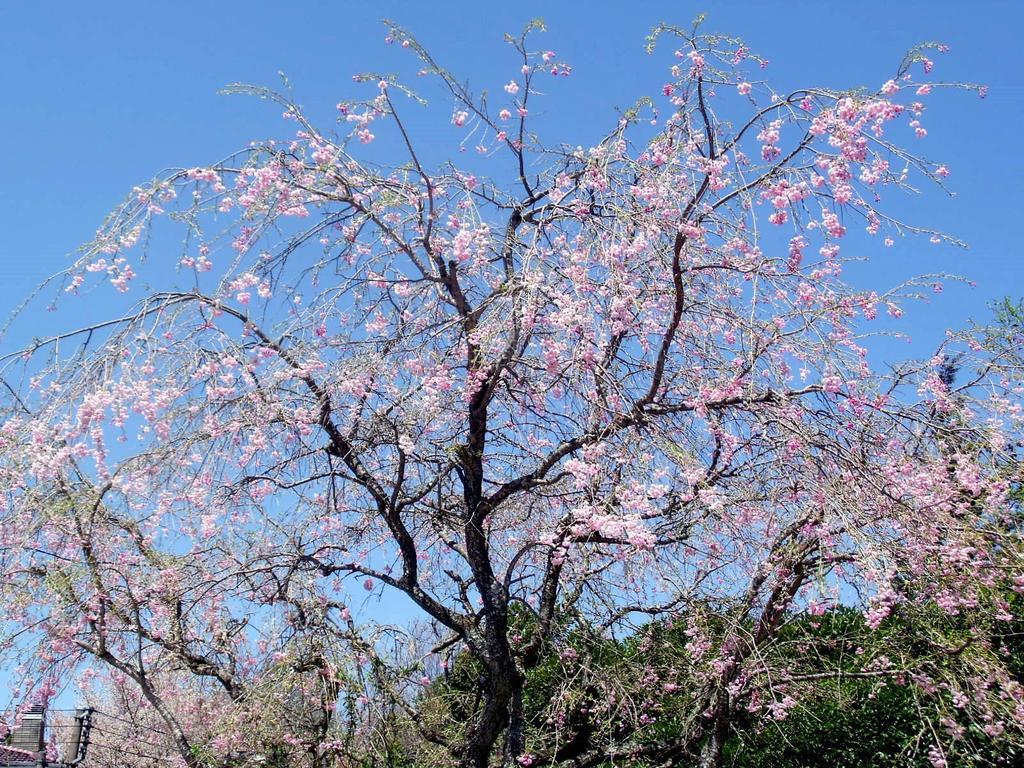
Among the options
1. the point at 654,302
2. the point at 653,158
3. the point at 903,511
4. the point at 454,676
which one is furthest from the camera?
the point at 454,676

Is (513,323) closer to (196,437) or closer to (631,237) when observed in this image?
(631,237)

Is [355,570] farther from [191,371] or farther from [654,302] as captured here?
[654,302]

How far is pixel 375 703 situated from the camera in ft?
16.8

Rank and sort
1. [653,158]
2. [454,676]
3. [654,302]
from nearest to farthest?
1. [653,158]
2. [654,302]
3. [454,676]

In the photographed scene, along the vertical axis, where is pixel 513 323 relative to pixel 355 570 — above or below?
above

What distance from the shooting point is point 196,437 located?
16.2ft

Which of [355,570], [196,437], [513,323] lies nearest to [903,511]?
[513,323]

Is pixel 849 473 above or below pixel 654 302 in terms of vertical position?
below

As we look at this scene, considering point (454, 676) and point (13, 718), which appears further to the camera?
point (454, 676)

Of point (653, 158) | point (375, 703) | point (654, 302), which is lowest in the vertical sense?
point (375, 703)

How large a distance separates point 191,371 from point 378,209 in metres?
1.31

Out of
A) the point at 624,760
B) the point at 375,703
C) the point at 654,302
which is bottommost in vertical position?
the point at 624,760

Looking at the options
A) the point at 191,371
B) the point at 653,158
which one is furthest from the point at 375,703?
the point at 653,158

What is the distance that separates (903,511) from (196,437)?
3.66m
